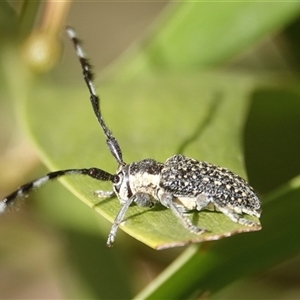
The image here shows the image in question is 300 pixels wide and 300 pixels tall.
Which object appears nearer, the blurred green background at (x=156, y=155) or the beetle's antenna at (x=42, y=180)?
the beetle's antenna at (x=42, y=180)

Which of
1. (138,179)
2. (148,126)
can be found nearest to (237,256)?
(138,179)

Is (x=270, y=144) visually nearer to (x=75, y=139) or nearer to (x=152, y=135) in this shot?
(x=152, y=135)

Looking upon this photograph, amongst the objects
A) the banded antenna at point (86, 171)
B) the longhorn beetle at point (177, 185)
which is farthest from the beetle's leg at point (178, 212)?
the banded antenna at point (86, 171)

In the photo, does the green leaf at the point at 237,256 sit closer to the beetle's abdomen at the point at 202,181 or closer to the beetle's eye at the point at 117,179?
the beetle's abdomen at the point at 202,181

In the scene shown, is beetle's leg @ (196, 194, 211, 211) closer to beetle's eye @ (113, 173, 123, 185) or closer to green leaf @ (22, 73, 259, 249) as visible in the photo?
green leaf @ (22, 73, 259, 249)

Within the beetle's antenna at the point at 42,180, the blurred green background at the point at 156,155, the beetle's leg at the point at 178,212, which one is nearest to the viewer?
the beetle's leg at the point at 178,212

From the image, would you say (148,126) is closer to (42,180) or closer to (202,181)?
(202,181)

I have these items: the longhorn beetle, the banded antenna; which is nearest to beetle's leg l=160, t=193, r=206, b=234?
the longhorn beetle
